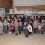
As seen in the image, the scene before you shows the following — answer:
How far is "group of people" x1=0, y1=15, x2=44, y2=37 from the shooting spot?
163cm

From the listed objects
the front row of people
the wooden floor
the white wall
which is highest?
the white wall

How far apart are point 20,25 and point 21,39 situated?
0.58ft

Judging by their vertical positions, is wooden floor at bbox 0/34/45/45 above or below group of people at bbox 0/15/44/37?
below

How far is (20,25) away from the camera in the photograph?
1637 millimetres

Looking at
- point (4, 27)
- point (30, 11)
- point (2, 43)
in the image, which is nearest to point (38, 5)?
point (30, 11)

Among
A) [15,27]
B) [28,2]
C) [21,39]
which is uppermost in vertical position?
[28,2]

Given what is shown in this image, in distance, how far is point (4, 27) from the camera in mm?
1644

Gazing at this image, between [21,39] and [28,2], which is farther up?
[28,2]

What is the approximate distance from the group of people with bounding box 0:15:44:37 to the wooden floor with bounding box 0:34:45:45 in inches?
2.0

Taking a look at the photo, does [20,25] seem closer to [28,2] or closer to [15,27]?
[15,27]

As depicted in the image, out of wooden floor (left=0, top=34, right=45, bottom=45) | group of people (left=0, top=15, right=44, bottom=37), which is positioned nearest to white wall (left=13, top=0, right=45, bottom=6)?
group of people (left=0, top=15, right=44, bottom=37)

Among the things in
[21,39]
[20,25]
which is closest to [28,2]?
[20,25]

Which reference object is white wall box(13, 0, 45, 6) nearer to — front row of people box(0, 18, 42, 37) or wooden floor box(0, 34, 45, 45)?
front row of people box(0, 18, 42, 37)

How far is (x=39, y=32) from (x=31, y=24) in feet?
0.46
